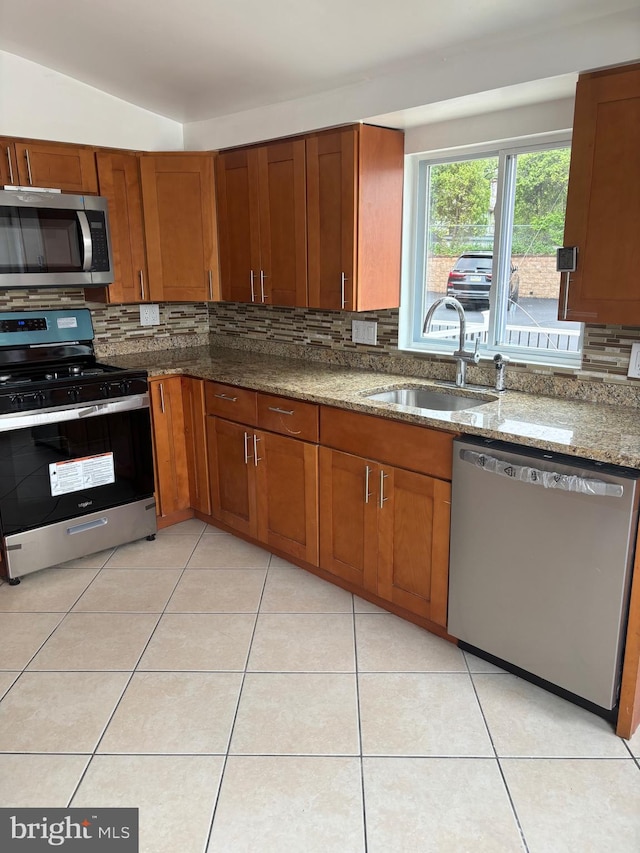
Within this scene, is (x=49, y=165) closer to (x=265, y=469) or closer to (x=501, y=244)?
(x=265, y=469)

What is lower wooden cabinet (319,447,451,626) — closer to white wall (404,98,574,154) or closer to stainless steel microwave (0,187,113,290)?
white wall (404,98,574,154)

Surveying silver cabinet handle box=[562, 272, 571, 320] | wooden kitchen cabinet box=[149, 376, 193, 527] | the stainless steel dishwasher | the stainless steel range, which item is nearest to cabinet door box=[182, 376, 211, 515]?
wooden kitchen cabinet box=[149, 376, 193, 527]

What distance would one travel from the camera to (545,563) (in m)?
2.04

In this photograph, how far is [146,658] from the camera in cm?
239

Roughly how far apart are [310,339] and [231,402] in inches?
25.9

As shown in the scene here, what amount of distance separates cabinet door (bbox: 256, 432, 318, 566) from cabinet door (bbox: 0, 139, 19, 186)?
1.66 metres

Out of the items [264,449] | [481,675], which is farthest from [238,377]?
[481,675]

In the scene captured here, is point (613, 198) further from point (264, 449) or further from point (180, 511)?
point (180, 511)

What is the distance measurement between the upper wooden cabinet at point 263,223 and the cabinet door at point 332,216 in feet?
0.21

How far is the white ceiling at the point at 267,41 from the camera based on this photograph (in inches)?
84.3

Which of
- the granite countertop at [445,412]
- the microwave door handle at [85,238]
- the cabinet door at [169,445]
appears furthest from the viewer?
the cabinet door at [169,445]

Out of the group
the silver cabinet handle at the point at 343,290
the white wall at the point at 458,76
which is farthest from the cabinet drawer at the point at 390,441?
the white wall at the point at 458,76

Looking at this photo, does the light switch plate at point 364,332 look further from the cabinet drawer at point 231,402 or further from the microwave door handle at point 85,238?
the microwave door handle at point 85,238

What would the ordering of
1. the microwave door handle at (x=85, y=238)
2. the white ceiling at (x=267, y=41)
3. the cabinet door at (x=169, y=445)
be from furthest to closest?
1. the cabinet door at (x=169, y=445)
2. the microwave door handle at (x=85, y=238)
3. the white ceiling at (x=267, y=41)
